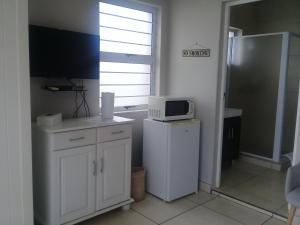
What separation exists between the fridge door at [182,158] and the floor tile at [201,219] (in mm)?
309

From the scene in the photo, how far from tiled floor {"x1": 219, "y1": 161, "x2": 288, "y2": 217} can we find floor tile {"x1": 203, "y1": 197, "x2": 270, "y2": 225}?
0.36 ft

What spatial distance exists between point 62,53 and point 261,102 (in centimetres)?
287

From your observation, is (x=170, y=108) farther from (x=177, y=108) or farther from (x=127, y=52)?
(x=127, y=52)

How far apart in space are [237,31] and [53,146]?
355 centimetres

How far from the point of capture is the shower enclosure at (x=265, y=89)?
3.94 meters

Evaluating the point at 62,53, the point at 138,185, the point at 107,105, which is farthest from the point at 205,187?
the point at 62,53

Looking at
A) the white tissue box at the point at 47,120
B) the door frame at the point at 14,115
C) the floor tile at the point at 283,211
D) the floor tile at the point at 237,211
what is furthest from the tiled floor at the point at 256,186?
the door frame at the point at 14,115

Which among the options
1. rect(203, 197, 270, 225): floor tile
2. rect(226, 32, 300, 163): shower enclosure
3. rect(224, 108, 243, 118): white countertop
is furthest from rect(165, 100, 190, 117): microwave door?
rect(226, 32, 300, 163): shower enclosure

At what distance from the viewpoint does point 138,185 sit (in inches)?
121

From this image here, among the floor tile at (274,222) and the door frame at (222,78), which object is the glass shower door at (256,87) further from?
the floor tile at (274,222)

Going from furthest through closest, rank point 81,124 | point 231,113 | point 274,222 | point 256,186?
point 231,113
point 256,186
point 274,222
point 81,124

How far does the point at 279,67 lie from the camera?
12.9ft

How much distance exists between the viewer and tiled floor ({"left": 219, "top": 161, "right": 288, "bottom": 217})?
9.96 ft

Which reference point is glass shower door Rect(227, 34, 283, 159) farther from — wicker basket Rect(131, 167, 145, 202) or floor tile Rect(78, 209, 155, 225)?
floor tile Rect(78, 209, 155, 225)
